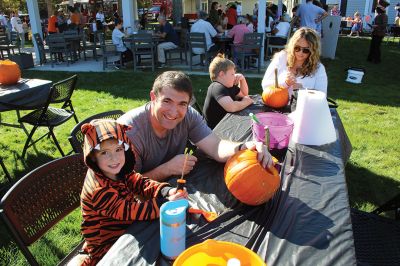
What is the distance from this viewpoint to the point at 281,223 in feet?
4.78

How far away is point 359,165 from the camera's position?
4109 millimetres

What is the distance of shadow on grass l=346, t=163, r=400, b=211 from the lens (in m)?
3.32

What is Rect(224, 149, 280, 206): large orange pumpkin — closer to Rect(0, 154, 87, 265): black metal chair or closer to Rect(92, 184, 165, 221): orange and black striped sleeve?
Rect(92, 184, 165, 221): orange and black striped sleeve

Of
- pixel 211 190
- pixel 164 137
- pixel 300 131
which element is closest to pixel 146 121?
pixel 164 137

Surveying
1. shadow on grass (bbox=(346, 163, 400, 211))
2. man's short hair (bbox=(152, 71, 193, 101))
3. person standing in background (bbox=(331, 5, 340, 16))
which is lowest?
shadow on grass (bbox=(346, 163, 400, 211))

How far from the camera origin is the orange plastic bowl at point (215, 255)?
3.25 feet

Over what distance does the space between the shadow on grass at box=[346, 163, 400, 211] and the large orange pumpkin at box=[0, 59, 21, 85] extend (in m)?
4.21

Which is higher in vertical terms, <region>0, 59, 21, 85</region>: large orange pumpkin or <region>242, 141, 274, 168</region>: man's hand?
<region>0, 59, 21, 85</region>: large orange pumpkin

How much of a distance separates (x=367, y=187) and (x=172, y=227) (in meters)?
3.17

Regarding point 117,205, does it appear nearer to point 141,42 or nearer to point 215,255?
point 215,255

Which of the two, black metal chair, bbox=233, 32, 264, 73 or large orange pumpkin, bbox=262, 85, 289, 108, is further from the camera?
black metal chair, bbox=233, 32, 264, 73

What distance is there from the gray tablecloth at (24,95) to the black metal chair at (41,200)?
2.10m

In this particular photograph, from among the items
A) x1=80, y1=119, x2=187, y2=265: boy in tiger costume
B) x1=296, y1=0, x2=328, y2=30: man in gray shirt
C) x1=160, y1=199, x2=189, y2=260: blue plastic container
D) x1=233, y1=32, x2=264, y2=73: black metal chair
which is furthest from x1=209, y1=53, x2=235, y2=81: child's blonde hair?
x1=296, y1=0, x2=328, y2=30: man in gray shirt

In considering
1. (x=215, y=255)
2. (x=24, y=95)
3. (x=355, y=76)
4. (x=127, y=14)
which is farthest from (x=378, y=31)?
(x=215, y=255)
